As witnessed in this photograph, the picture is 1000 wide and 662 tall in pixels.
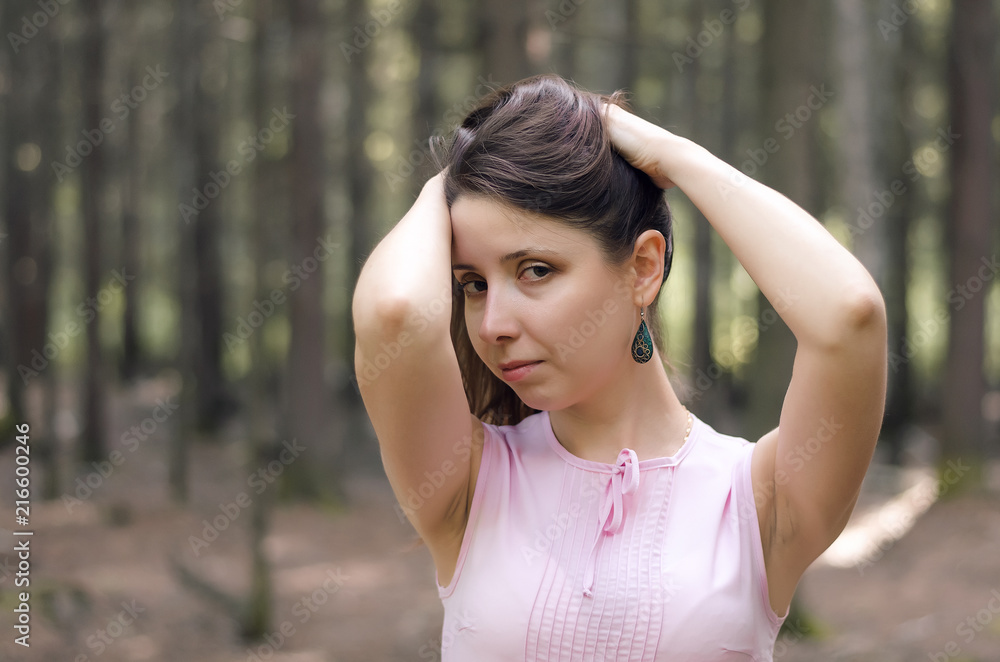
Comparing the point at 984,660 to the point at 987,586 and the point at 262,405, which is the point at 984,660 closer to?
the point at 987,586

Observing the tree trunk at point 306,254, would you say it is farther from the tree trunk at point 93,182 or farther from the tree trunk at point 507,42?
the tree trunk at point 507,42

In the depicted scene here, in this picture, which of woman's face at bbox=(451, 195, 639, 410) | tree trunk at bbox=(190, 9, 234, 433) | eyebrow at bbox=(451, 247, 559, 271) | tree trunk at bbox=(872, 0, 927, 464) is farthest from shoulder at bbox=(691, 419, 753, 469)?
tree trunk at bbox=(190, 9, 234, 433)

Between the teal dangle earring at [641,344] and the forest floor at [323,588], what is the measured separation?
14.4 feet

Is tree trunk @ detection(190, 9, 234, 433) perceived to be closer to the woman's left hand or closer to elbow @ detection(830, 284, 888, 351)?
the woman's left hand

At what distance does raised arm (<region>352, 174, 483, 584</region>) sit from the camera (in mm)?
1625

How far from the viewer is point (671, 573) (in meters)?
1.74

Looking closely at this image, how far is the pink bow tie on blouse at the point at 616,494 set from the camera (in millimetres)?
1823

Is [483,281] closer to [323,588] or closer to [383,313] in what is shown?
[383,313]

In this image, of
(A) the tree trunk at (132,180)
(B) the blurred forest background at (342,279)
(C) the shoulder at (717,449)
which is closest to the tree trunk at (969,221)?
(B) the blurred forest background at (342,279)

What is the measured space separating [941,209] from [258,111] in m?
11.3

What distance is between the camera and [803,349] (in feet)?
5.29

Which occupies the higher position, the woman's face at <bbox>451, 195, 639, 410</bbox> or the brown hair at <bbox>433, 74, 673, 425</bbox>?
the brown hair at <bbox>433, 74, 673, 425</bbox>

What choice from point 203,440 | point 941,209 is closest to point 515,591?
point 203,440

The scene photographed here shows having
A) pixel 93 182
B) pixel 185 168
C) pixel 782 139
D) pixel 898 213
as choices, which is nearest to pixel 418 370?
pixel 782 139
